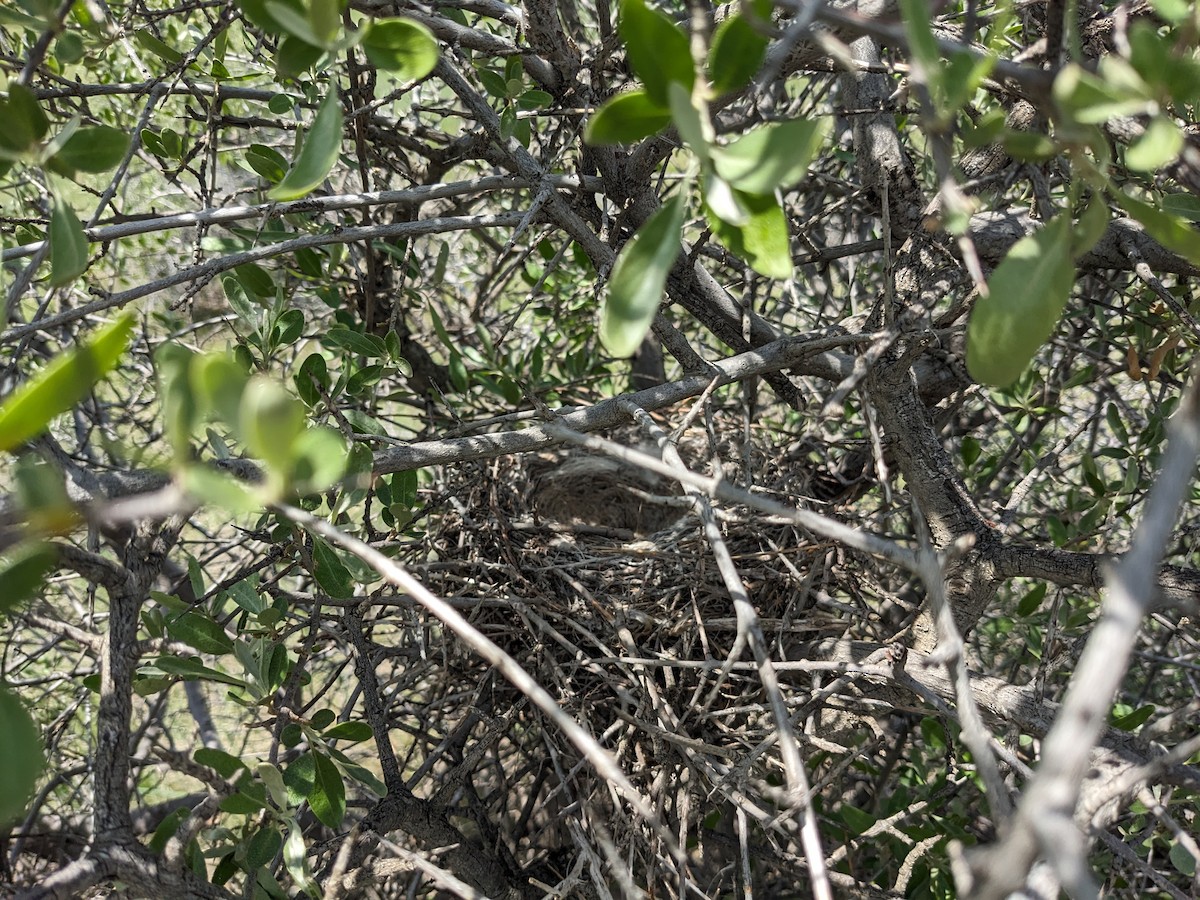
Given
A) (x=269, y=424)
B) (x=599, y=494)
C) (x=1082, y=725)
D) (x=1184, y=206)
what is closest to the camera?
(x=1082, y=725)

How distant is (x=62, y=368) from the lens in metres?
0.55

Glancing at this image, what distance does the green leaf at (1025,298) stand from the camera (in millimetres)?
637

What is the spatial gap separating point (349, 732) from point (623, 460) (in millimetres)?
538

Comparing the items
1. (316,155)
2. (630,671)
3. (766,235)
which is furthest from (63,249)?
(630,671)

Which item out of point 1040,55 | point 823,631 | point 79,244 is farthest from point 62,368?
point 823,631

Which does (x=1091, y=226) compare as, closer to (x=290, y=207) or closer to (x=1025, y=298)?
(x=1025, y=298)

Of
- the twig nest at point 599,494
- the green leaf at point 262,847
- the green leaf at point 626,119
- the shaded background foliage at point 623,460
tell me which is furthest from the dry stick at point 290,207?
the twig nest at point 599,494

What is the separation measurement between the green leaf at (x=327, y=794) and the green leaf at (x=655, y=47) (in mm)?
1001

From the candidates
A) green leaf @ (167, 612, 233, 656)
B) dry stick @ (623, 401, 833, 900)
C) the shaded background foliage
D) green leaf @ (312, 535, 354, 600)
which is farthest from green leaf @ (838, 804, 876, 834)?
green leaf @ (167, 612, 233, 656)

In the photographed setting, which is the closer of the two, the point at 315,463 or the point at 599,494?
the point at 315,463

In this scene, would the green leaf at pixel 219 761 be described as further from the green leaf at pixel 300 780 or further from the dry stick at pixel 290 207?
the dry stick at pixel 290 207

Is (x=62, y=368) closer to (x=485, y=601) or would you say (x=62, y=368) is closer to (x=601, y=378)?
(x=485, y=601)

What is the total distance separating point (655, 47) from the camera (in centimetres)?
63

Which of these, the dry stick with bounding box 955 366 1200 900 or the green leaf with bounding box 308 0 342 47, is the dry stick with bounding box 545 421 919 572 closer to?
the dry stick with bounding box 955 366 1200 900
